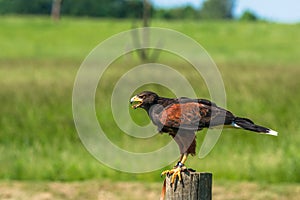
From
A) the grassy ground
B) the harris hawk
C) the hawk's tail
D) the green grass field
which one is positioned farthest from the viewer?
the green grass field

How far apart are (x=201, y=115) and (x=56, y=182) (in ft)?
16.0

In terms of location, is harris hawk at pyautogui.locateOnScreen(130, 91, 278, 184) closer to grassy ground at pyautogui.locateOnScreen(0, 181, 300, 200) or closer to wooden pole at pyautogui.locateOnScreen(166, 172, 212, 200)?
wooden pole at pyautogui.locateOnScreen(166, 172, 212, 200)

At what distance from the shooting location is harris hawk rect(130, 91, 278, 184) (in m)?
5.32

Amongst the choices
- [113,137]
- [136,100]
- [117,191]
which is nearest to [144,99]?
[136,100]

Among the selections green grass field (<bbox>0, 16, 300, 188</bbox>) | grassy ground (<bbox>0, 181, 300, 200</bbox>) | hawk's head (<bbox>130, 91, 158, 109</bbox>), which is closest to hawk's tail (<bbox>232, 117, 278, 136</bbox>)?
hawk's head (<bbox>130, 91, 158, 109</bbox>)

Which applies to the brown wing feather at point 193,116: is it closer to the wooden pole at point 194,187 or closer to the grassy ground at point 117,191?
the wooden pole at point 194,187

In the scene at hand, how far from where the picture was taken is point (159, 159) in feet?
33.5

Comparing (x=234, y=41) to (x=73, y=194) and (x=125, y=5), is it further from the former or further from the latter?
(x=125, y=5)

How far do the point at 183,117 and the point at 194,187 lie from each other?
460 millimetres

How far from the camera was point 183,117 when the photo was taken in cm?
533

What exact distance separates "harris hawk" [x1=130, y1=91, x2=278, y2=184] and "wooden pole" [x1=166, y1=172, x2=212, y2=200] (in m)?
0.06

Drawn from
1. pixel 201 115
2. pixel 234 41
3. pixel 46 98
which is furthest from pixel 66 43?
pixel 201 115

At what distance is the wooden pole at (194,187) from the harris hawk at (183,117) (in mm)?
59

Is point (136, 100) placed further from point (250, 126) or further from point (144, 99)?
point (250, 126)
